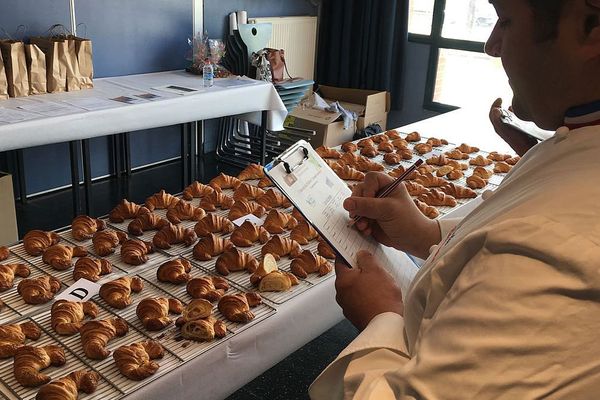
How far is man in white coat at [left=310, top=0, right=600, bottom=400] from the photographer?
0.54m

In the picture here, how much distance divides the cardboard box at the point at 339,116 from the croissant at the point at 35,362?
12.1ft

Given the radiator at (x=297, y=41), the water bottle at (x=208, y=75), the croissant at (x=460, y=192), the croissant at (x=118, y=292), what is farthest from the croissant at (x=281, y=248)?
the radiator at (x=297, y=41)

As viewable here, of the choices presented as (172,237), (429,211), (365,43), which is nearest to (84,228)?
(172,237)

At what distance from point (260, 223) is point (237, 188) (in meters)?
0.27

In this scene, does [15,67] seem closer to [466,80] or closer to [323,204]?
[323,204]

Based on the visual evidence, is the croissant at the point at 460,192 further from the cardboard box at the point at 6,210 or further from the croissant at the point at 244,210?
the cardboard box at the point at 6,210

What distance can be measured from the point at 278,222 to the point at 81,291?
61cm

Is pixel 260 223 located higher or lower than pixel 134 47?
lower

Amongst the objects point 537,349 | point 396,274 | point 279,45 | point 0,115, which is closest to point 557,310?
point 537,349

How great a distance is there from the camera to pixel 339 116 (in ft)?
15.7

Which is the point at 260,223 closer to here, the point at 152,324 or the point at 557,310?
A: the point at 152,324

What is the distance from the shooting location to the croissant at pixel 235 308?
126cm

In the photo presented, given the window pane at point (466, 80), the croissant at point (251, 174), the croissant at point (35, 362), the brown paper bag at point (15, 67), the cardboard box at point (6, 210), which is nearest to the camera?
the croissant at point (35, 362)

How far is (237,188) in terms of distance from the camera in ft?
6.52
